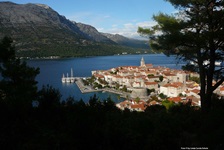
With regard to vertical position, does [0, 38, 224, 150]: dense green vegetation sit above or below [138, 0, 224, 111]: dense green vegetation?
below

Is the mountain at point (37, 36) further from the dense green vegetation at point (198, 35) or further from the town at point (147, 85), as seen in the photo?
the dense green vegetation at point (198, 35)

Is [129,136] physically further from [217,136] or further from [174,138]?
[217,136]

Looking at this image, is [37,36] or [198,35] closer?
[198,35]

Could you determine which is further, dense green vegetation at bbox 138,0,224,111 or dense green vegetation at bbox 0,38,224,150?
dense green vegetation at bbox 138,0,224,111

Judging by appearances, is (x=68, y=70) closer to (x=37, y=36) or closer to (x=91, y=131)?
(x=37, y=36)

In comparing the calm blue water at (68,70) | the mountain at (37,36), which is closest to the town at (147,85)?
the calm blue water at (68,70)

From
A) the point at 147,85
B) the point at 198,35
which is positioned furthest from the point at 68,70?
the point at 198,35

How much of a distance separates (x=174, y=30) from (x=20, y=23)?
147458 mm

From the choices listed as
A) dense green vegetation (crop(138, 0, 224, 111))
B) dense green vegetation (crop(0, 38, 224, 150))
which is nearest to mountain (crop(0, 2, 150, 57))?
A: dense green vegetation (crop(138, 0, 224, 111))

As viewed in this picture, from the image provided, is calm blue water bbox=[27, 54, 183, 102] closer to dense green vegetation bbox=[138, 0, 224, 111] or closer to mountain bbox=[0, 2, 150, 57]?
dense green vegetation bbox=[138, 0, 224, 111]

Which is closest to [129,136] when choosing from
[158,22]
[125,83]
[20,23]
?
[158,22]

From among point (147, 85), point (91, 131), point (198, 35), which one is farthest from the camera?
point (147, 85)

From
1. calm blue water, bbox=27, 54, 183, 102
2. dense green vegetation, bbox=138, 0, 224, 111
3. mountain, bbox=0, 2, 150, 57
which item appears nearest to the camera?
dense green vegetation, bbox=138, 0, 224, 111

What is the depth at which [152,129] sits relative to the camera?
380cm
